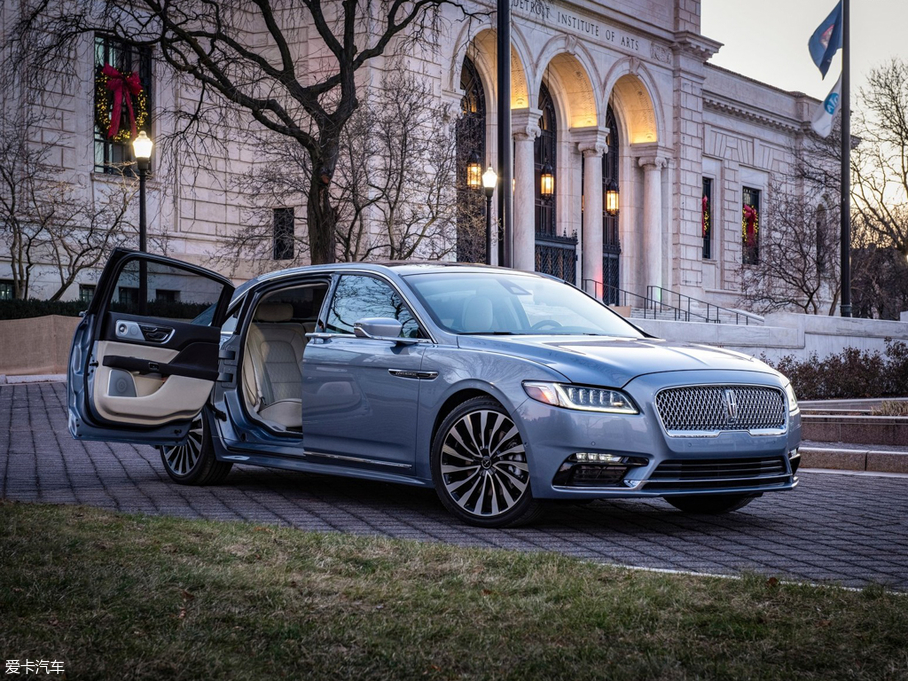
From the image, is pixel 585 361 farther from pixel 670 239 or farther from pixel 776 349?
pixel 670 239

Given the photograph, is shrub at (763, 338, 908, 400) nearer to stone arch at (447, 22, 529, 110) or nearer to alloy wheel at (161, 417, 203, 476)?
alloy wheel at (161, 417, 203, 476)

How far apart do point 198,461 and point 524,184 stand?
3459cm

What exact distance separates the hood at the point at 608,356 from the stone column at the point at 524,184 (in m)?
34.5

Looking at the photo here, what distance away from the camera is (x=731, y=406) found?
25.7 ft

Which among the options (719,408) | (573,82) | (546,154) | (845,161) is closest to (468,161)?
(845,161)

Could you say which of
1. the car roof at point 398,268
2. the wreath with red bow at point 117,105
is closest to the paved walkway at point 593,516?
the car roof at point 398,268

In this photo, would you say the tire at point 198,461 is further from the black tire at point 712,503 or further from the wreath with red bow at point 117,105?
the wreath with red bow at point 117,105

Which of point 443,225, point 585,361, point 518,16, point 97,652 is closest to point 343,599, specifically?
point 97,652

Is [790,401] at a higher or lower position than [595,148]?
lower

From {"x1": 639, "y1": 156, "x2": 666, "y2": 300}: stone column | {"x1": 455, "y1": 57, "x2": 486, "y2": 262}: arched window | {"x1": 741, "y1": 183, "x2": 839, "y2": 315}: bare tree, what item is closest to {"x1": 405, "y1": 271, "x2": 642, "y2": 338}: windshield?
{"x1": 455, "y1": 57, "x2": 486, "y2": 262}: arched window

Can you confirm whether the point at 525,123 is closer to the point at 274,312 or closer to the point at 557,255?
the point at 557,255

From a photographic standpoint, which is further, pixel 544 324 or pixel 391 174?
pixel 391 174

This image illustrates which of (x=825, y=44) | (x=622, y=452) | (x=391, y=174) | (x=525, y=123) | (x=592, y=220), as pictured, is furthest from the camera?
(x=592, y=220)

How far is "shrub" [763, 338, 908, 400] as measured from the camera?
77.2ft
